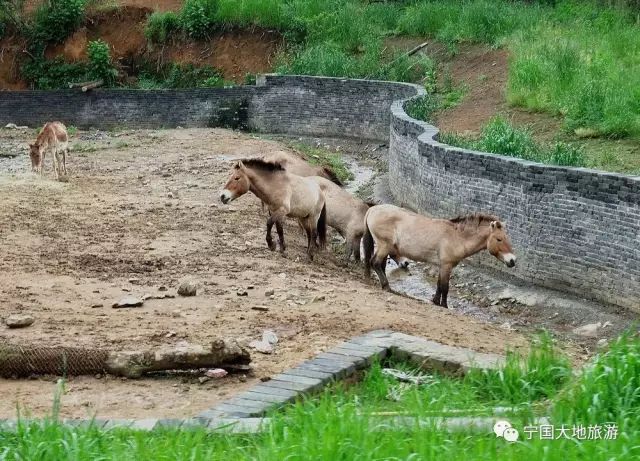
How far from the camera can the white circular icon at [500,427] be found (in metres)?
5.53

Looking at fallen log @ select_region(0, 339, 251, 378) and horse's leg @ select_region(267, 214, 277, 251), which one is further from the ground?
fallen log @ select_region(0, 339, 251, 378)

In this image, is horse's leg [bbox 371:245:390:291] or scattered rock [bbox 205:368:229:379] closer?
scattered rock [bbox 205:368:229:379]

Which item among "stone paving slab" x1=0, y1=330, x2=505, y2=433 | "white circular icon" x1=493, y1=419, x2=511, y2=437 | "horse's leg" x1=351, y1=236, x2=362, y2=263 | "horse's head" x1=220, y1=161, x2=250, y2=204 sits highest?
"white circular icon" x1=493, y1=419, x2=511, y2=437

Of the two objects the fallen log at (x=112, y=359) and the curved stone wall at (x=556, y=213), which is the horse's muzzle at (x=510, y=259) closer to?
the curved stone wall at (x=556, y=213)

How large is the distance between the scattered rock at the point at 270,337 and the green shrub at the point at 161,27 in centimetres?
2757

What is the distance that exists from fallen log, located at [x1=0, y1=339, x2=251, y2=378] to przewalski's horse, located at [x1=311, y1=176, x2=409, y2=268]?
7.49 metres

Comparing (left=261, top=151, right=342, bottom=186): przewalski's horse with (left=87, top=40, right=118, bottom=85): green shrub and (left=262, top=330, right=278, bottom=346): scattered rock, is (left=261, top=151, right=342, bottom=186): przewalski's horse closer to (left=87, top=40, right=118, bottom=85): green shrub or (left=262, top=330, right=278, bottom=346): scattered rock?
(left=262, top=330, right=278, bottom=346): scattered rock

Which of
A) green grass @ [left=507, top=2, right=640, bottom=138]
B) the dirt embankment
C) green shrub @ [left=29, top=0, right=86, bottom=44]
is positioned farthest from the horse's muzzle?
green shrub @ [left=29, top=0, right=86, bottom=44]

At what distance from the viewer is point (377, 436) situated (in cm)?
542

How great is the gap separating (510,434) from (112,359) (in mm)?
3251

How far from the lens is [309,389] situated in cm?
659

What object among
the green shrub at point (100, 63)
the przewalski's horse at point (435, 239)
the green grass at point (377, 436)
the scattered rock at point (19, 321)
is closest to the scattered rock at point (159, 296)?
the scattered rock at point (19, 321)

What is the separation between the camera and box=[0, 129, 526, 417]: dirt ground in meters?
7.50

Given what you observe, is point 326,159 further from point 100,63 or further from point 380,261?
point 100,63
